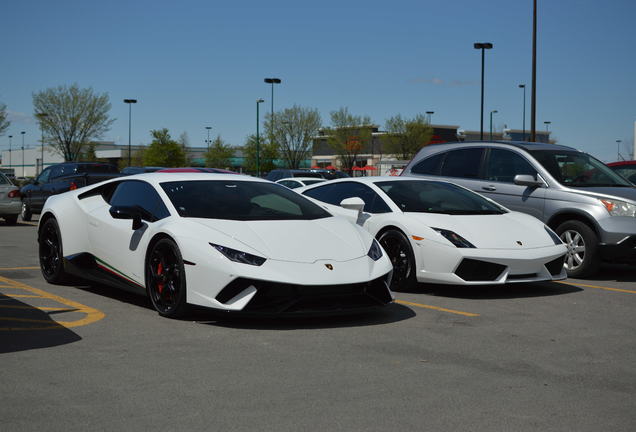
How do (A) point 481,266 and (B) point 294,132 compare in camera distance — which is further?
(B) point 294,132

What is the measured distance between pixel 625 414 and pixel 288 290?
271 centimetres

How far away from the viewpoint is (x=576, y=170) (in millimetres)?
10484

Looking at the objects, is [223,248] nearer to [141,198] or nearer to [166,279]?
[166,279]

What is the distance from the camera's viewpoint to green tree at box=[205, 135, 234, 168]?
85000 millimetres

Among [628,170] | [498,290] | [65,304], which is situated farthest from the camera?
[628,170]

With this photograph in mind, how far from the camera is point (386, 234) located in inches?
332

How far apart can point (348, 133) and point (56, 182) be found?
50.8 metres

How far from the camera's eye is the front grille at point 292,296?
5.96m

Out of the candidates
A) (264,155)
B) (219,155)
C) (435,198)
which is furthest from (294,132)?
(435,198)

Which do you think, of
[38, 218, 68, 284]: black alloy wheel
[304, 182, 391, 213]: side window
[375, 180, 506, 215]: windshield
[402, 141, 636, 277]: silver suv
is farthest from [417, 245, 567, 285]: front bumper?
[38, 218, 68, 284]: black alloy wheel

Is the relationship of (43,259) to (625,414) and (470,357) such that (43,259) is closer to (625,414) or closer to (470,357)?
(470,357)

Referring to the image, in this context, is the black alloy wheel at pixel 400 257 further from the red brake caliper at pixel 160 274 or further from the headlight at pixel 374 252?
the red brake caliper at pixel 160 274

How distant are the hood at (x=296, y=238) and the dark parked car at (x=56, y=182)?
556 inches

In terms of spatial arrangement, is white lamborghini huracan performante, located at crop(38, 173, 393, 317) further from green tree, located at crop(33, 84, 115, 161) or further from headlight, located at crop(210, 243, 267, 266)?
green tree, located at crop(33, 84, 115, 161)
